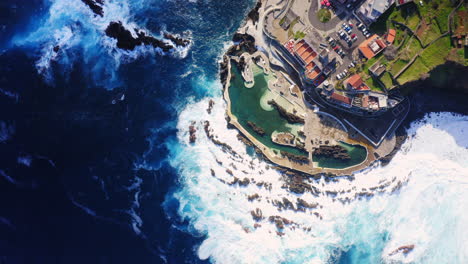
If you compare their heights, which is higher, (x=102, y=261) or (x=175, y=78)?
(x=175, y=78)

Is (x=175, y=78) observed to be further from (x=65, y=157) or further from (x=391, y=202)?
(x=391, y=202)

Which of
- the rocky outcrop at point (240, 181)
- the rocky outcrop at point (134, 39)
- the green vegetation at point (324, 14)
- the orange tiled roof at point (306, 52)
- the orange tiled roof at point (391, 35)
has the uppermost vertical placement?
the rocky outcrop at point (134, 39)

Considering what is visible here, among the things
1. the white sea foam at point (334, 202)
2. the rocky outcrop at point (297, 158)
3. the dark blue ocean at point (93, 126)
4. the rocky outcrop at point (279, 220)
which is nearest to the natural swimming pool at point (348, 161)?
the rocky outcrop at point (297, 158)

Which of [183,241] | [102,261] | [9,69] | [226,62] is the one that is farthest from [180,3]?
[102,261]

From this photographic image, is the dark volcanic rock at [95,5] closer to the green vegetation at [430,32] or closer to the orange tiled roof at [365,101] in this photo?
the orange tiled roof at [365,101]

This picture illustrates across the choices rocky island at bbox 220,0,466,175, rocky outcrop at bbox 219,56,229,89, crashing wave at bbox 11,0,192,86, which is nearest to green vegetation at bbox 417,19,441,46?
rocky island at bbox 220,0,466,175

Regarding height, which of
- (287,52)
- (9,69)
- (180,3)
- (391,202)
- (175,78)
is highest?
(9,69)

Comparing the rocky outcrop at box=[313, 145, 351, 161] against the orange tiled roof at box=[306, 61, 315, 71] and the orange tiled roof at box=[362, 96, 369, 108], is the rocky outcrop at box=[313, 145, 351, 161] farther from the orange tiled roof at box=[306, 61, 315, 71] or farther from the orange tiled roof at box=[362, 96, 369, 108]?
the orange tiled roof at box=[306, 61, 315, 71]
